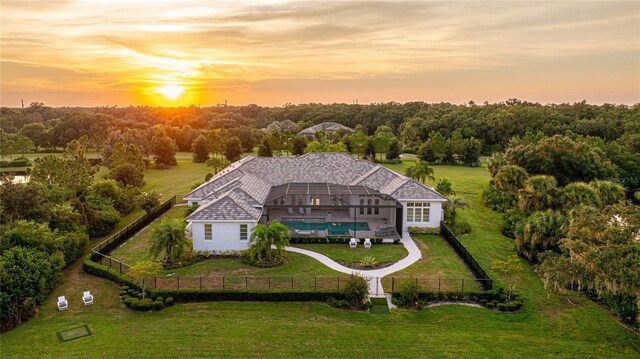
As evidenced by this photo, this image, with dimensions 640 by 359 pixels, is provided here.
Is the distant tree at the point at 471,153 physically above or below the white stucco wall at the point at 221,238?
above

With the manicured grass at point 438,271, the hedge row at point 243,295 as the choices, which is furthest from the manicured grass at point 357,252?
the hedge row at point 243,295

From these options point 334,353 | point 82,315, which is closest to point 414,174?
point 334,353

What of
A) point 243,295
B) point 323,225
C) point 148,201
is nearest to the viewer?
point 243,295

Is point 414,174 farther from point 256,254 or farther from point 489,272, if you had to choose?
point 256,254

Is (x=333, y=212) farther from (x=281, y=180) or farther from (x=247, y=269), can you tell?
(x=247, y=269)

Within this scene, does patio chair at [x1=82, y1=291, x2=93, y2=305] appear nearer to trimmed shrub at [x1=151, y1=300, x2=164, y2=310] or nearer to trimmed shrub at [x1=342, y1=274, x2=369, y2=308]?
trimmed shrub at [x1=151, y1=300, x2=164, y2=310]

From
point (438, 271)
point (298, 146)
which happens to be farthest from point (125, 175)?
point (438, 271)

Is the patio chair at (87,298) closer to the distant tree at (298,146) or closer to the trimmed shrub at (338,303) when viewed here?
the trimmed shrub at (338,303)
